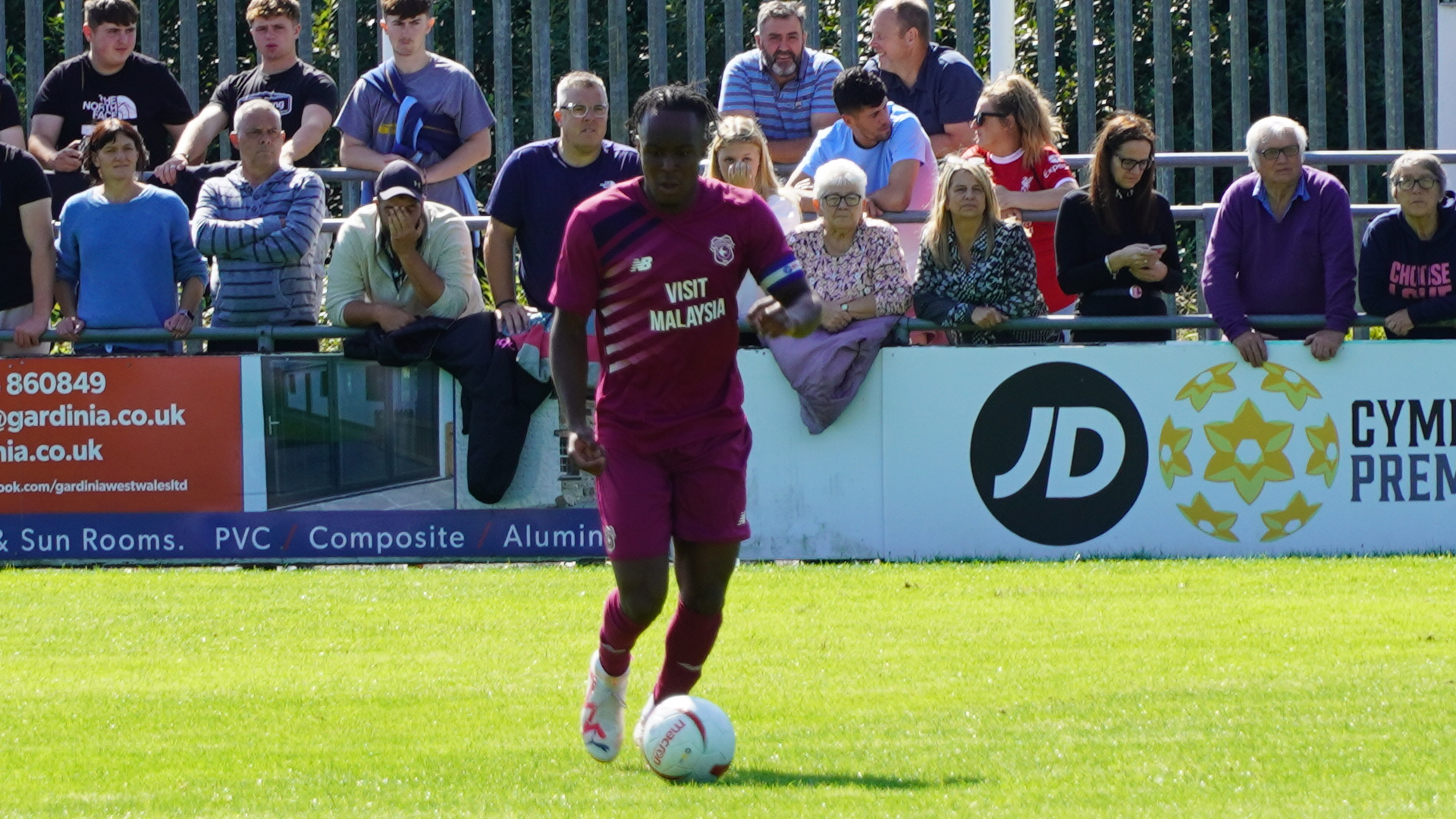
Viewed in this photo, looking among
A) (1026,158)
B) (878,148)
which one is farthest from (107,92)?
(1026,158)

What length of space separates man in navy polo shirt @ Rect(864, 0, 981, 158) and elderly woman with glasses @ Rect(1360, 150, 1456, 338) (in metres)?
2.68

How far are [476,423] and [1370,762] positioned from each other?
6.18 metres

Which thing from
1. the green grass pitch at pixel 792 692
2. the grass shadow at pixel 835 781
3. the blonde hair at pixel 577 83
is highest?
the blonde hair at pixel 577 83

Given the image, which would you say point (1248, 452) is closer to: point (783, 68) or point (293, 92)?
point (783, 68)

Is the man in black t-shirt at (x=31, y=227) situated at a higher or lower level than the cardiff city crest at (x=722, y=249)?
higher

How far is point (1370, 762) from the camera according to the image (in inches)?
246

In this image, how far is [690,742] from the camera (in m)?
6.23

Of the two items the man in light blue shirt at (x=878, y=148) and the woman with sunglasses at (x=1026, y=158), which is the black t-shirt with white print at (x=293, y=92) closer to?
the man in light blue shirt at (x=878, y=148)

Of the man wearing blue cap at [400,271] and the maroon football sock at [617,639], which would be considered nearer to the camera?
the maroon football sock at [617,639]

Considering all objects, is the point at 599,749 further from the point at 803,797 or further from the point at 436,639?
the point at 436,639

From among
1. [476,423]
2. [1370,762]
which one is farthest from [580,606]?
[1370,762]

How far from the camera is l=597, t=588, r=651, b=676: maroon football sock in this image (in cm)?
660

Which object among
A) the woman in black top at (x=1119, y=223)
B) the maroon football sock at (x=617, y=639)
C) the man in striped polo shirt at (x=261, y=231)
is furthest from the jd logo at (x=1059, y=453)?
the maroon football sock at (x=617, y=639)

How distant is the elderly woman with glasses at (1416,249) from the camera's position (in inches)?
438
